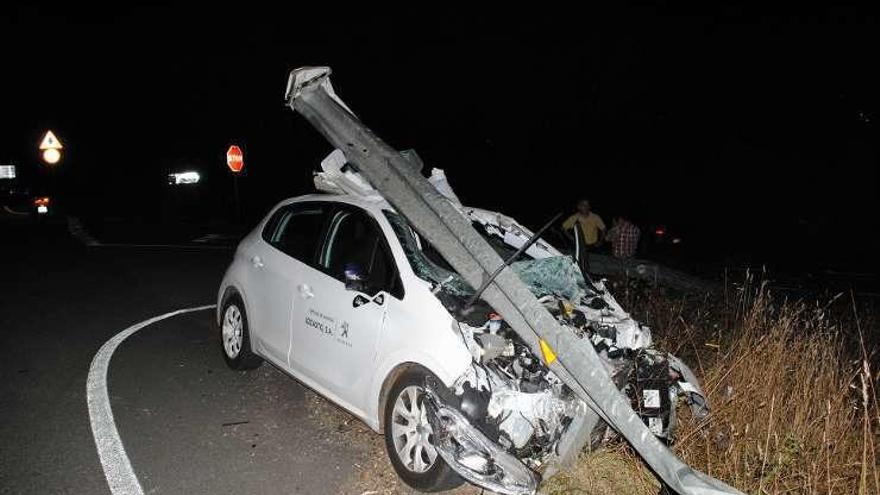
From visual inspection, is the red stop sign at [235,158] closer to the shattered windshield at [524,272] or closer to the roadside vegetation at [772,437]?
the shattered windshield at [524,272]

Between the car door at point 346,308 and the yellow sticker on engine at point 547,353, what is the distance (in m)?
0.93

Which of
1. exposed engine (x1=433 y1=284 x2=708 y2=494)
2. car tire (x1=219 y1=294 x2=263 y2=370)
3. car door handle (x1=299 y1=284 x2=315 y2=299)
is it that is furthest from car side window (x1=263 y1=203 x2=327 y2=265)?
exposed engine (x1=433 y1=284 x2=708 y2=494)

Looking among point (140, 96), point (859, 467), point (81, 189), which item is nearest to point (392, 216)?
point (859, 467)

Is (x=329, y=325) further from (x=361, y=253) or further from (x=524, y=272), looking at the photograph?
(x=524, y=272)

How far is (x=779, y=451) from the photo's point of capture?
10.6 feet

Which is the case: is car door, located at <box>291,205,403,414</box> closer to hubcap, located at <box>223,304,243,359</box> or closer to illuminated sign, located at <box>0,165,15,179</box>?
hubcap, located at <box>223,304,243,359</box>

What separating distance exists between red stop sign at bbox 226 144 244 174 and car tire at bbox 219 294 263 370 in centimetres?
1426

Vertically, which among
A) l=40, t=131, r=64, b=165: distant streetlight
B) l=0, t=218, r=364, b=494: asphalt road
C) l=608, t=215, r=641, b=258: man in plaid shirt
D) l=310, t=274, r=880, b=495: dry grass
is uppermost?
l=40, t=131, r=64, b=165: distant streetlight

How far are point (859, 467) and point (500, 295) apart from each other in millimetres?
2305

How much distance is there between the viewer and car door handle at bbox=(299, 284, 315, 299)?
14.0 feet

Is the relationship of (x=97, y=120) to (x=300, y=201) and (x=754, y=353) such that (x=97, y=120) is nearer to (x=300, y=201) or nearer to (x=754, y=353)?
(x=300, y=201)

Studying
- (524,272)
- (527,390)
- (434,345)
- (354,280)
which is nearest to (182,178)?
(354,280)

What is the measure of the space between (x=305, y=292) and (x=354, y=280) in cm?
74

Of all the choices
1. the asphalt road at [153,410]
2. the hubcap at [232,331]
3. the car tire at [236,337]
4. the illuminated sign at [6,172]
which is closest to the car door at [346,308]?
the asphalt road at [153,410]
